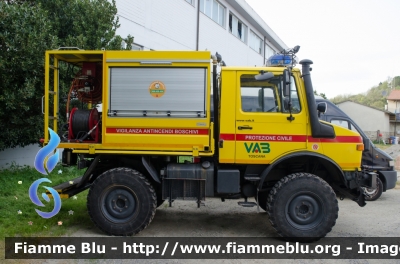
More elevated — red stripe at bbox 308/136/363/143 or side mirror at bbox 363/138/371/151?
red stripe at bbox 308/136/363/143

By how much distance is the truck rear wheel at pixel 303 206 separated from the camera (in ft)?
20.0

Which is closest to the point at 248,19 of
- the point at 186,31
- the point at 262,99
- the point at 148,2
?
the point at 186,31

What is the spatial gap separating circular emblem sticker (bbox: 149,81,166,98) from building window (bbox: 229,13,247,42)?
18425mm

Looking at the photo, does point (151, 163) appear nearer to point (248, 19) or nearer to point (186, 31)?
point (186, 31)

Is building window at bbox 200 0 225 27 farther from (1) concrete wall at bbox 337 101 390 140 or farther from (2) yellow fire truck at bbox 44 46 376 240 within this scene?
(1) concrete wall at bbox 337 101 390 140

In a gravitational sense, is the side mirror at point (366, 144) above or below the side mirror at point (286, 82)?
below

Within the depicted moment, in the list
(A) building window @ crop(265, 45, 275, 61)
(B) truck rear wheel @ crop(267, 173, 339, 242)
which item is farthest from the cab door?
(A) building window @ crop(265, 45, 275, 61)

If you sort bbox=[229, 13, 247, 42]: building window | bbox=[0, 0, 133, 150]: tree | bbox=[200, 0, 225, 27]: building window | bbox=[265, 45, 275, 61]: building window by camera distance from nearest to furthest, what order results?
bbox=[0, 0, 133, 150]: tree, bbox=[200, 0, 225, 27]: building window, bbox=[229, 13, 247, 42]: building window, bbox=[265, 45, 275, 61]: building window

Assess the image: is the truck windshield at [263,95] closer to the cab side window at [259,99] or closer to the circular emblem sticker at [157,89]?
the cab side window at [259,99]

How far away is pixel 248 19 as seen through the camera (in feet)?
86.3

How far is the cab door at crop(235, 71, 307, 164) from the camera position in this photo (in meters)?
6.23

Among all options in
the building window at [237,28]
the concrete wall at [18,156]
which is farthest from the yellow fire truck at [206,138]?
the building window at [237,28]

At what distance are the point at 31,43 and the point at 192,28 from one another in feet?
36.0

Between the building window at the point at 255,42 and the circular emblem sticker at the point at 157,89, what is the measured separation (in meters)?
22.7
